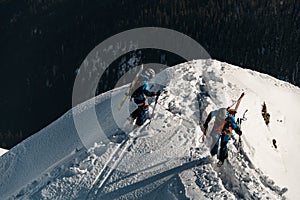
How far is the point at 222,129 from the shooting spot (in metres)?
19.7

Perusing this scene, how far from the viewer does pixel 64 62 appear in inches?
5182

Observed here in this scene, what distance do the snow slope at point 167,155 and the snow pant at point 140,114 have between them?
12.2 inches

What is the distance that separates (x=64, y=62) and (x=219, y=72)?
357 ft

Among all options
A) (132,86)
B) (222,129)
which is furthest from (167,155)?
(132,86)

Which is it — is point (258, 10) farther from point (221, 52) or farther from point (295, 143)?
point (295, 143)

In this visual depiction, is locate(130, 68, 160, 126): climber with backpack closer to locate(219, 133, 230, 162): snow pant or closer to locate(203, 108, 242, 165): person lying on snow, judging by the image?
locate(203, 108, 242, 165): person lying on snow

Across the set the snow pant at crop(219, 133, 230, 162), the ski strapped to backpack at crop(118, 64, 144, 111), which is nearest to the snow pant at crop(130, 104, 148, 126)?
the ski strapped to backpack at crop(118, 64, 144, 111)

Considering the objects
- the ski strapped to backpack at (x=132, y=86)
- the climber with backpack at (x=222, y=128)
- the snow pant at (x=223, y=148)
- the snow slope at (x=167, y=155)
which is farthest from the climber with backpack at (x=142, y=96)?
the snow pant at (x=223, y=148)

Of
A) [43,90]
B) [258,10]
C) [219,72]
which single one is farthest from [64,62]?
[219,72]

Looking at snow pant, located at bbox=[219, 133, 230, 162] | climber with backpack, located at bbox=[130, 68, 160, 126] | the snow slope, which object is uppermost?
climber with backpack, located at bbox=[130, 68, 160, 126]

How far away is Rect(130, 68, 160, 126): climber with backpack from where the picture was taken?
21.3 meters

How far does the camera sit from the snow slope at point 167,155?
19.4 m

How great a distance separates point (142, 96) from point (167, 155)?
274cm

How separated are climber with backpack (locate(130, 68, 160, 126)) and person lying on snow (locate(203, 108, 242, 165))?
8.74 ft
